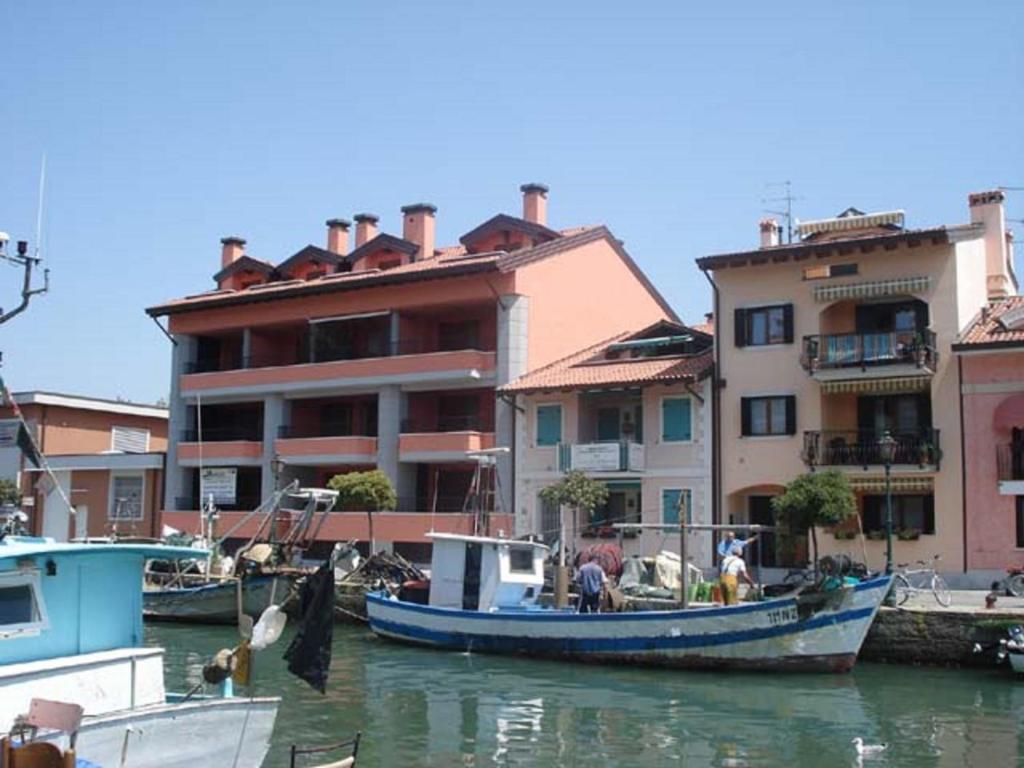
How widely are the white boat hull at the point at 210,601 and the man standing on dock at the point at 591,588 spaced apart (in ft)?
32.0

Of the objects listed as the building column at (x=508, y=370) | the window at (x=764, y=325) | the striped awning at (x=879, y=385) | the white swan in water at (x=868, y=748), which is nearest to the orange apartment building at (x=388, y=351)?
the building column at (x=508, y=370)

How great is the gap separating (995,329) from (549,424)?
13.9 meters

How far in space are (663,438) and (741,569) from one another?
892 cm

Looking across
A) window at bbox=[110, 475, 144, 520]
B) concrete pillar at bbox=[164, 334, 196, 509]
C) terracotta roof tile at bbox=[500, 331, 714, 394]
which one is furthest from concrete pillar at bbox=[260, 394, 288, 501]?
terracotta roof tile at bbox=[500, 331, 714, 394]

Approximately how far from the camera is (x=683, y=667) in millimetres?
25672

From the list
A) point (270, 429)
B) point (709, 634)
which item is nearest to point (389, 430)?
point (270, 429)

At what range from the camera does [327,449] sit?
4312 cm

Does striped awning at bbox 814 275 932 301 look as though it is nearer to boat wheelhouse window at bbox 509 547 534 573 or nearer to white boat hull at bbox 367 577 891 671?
white boat hull at bbox 367 577 891 671

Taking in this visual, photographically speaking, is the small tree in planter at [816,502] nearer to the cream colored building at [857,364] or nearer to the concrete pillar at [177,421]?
the cream colored building at [857,364]

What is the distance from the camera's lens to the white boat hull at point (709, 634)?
24.9 meters

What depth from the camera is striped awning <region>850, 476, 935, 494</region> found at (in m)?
33.3

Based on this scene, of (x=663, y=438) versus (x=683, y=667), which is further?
(x=663, y=438)

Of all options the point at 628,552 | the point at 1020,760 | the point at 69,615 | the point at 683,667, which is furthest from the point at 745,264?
the point at 69,615

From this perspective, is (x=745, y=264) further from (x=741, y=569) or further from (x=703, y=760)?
(x=703, y=760)
